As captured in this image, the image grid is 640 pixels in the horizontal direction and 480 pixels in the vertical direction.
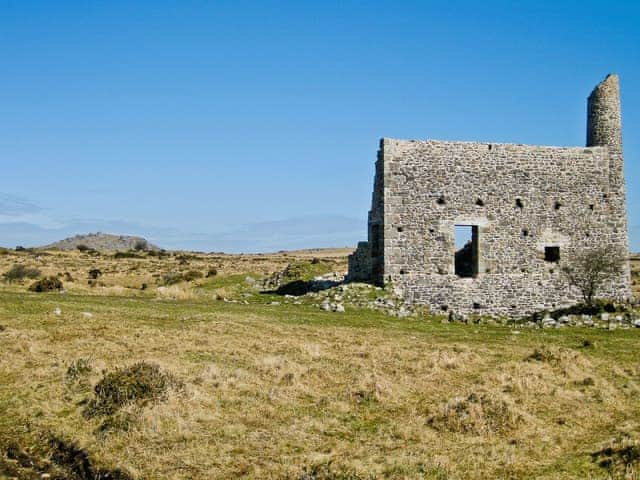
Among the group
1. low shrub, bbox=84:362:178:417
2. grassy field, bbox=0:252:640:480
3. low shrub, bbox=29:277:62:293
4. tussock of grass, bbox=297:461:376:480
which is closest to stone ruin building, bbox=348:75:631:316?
grassy field, bbox=0:252:640:480

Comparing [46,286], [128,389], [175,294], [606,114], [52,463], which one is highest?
[606,114]

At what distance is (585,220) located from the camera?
90.9 feet

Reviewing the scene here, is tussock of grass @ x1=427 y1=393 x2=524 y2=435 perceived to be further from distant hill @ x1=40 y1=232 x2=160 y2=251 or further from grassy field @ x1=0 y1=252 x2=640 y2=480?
distant hill @ x1=40 y1=232 x2=160 y2=251

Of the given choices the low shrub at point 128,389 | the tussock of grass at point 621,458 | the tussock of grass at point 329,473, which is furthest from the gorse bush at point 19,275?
the tussock of grass at point 621,458

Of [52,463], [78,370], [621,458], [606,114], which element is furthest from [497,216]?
[52,463]

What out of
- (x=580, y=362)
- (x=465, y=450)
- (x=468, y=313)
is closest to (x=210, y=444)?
(x=465, y=450)

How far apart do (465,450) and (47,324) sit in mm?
12601

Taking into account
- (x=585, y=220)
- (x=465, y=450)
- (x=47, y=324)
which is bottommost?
(x=465, y=450)

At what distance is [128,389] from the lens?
11922 millimetres

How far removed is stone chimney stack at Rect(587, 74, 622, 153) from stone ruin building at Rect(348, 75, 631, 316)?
4cm

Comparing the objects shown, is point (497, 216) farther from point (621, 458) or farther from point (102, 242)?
point (102, 242)

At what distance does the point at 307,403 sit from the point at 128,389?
10.7 feet

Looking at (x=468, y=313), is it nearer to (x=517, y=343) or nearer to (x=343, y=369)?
(x=517, y=343)

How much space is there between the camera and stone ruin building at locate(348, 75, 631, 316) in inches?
1027
